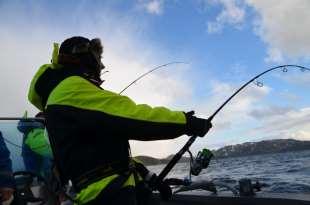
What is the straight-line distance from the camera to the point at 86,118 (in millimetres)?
2203

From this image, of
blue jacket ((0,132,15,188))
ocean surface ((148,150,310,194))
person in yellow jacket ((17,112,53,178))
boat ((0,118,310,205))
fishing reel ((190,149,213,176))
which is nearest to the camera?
fishing reel ((190,149,213,176))

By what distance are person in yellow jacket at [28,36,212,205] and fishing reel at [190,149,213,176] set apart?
0.77 m

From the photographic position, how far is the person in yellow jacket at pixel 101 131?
2.21 m

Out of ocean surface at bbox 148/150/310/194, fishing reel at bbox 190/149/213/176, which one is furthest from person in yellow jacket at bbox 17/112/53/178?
fishing reel at bbox 190/149/213/176

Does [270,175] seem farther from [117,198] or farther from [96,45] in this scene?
[117,198]

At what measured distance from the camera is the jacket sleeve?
2.20m

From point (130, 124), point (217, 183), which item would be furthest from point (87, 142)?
point (217, 183)

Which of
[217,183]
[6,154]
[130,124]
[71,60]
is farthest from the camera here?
[217,183]

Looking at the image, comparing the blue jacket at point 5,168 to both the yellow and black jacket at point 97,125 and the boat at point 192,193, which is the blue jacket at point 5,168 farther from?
the yellow and black jacket at point 97,125

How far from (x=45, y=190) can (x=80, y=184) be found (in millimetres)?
1896

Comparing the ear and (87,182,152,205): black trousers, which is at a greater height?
the ear

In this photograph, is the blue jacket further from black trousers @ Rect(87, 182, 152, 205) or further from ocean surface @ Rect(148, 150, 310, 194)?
black trousers @ Rect(87, 182, 152, 205)

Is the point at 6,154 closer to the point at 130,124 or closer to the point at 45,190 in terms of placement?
the point at 45,190

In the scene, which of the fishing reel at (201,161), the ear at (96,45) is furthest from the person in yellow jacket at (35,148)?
the ear at (96,45)
